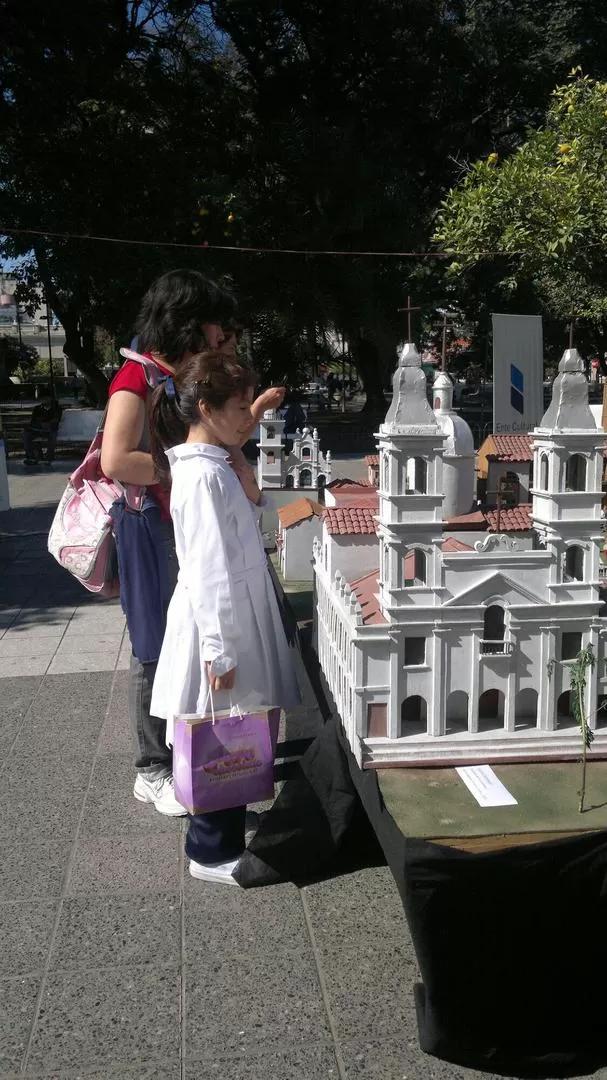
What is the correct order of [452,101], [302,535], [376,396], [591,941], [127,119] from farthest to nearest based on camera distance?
[376,396] → [452,101] → [127,119] → [302,535] → [591,941]

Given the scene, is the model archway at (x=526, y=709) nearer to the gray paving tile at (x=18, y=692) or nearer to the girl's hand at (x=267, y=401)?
the girl's hand at (x=267, y=401)

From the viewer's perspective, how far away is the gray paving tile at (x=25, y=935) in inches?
120

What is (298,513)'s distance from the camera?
6473 mm

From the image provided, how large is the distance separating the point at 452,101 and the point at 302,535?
2155cm

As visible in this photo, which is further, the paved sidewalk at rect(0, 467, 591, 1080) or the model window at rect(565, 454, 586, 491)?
the model window at rect(565, 454, 586, 491)

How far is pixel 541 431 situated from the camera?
10.8 ft

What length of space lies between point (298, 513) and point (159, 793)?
2773 millimetres

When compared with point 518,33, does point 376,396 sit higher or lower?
lower

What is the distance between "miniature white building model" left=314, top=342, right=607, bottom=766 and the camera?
10.3ft

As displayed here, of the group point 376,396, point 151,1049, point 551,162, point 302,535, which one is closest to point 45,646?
point 302,535

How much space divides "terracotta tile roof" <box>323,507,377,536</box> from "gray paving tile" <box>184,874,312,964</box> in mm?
1684

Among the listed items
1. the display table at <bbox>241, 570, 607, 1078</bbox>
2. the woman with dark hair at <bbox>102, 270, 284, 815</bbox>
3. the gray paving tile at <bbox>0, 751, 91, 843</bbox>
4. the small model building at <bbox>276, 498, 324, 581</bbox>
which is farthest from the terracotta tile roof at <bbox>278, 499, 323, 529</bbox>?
the display table at <bbox>241, 570, 607, 1078</bbox>

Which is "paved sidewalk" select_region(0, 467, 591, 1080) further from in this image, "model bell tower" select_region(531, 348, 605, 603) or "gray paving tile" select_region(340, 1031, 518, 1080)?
"model bell tower" select_region(531, 348, 605, 603)

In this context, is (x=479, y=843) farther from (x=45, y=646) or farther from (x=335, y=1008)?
(x=45, y=646)
